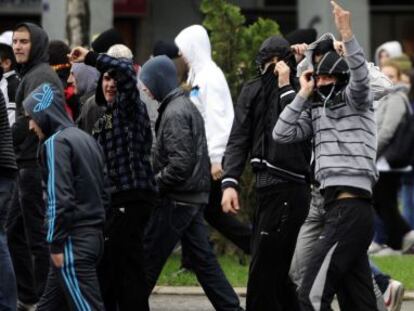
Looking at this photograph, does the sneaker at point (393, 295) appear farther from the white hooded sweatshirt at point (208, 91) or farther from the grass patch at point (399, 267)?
the white hooded sweatshirt at point (208, 91)

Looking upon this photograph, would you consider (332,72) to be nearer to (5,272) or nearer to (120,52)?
(5,272)

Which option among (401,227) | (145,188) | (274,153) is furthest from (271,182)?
(401,227)

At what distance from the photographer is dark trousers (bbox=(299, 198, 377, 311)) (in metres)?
8.06

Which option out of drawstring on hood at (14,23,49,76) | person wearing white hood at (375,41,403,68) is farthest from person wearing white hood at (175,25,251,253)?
person wearing white hood at (375,41,403,68)

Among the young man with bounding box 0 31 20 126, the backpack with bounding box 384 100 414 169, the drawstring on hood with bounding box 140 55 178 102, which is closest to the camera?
the drawstring on hood with bounding box 140 55 178 102

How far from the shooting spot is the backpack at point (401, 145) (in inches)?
569

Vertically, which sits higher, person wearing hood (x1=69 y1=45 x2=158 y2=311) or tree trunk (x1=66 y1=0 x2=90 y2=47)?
tree trunk (x1=66 y1=0 x2=90 y2=47)

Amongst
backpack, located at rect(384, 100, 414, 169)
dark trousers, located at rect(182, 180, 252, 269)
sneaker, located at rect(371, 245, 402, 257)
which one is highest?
backpack, located at rect(384, 100, 414, 169)

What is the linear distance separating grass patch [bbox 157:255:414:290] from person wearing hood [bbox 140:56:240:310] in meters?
1.71

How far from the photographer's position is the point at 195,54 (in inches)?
444

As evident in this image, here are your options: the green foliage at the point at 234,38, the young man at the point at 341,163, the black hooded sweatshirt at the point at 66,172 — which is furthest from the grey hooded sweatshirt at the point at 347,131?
the green foliage at the point at 234,38

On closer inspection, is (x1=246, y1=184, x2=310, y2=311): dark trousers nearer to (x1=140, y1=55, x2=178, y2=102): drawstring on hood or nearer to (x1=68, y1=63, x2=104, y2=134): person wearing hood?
(x1=140, y1=55, x2=178, y2=102): drawstring on hood

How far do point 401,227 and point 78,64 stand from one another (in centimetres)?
471

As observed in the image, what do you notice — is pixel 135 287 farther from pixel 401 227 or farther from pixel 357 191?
pixel 401 227
